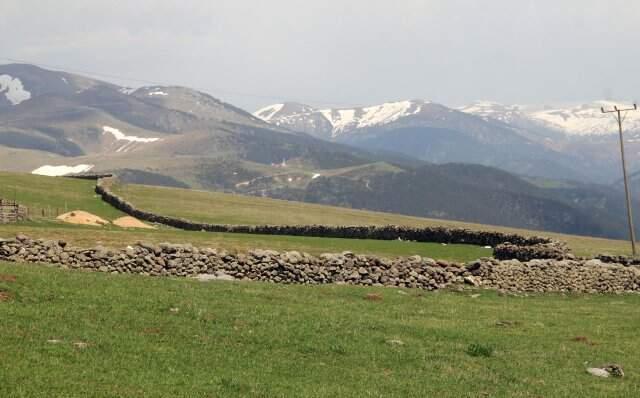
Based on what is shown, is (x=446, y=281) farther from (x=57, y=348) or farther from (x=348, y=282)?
(x=57, y=348)

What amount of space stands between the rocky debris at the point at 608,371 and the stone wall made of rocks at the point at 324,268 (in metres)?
18.5

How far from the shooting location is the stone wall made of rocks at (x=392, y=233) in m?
61.8

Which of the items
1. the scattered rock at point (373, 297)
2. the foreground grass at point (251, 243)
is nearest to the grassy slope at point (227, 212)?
the foreground grass at point (251, 243)

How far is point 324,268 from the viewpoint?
41969mm

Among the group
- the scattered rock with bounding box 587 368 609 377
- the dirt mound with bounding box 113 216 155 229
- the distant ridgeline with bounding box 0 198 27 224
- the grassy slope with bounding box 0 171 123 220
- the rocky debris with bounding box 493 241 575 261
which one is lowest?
the scattered rock with bounding box 587 368 609 377

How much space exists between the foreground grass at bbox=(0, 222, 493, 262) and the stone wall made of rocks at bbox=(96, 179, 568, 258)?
353 cm

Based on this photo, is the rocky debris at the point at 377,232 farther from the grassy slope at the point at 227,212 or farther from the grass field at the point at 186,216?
the grassy slope at the point at 227,212

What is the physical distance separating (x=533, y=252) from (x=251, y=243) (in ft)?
70.4

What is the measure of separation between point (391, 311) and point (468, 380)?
1055 centimetres

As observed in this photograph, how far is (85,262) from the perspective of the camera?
124ft

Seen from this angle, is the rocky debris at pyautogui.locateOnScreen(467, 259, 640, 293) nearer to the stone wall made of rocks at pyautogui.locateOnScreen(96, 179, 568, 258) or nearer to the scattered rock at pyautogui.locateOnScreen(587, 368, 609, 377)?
the stone wall made of rocks at pyautogui.locateOnScreen(96, 179, 568, 258)

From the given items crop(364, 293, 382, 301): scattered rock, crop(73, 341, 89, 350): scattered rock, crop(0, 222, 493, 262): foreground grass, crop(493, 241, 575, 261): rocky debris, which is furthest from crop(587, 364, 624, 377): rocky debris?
crop(493, 241, 575, 261): rocky debris

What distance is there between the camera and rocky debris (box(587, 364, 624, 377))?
2365 centimetres

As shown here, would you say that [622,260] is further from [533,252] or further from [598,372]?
[598,372]
